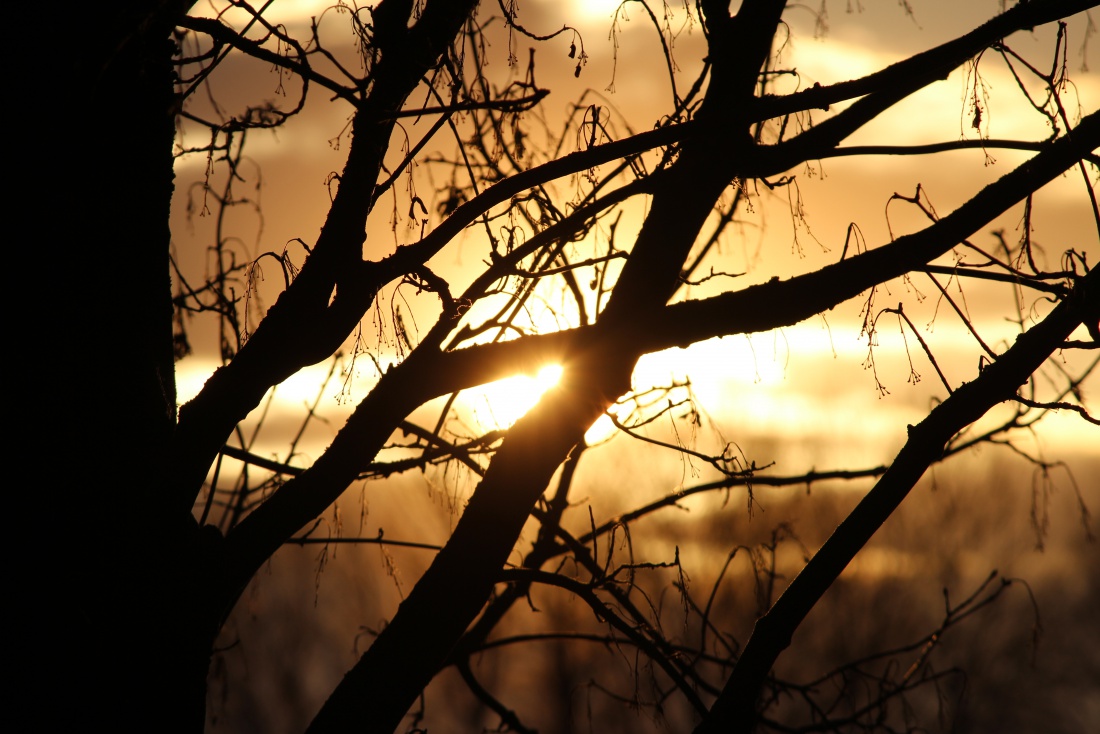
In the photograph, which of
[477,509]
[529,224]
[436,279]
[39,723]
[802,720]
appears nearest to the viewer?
[39,723]

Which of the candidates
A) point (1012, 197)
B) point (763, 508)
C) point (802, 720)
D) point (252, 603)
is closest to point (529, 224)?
point (763, 508)

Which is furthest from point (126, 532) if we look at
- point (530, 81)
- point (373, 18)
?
point (530, 81)

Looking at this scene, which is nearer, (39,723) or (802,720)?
(39,723)

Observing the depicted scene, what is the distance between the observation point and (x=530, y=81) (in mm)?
3207

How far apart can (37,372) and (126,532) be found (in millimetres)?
500

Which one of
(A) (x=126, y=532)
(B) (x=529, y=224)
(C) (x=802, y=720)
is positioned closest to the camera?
(A) (x=126, y=532)

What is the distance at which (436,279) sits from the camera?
2.85 metres

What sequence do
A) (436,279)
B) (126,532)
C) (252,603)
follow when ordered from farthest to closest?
1. (252,603)
2. (436,279)
3. (126,532)

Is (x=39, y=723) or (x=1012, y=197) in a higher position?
(x=1012, y=197)

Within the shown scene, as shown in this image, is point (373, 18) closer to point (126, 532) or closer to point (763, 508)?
point (126, 532)

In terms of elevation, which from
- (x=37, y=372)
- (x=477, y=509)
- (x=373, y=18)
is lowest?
(x=37, y=372)

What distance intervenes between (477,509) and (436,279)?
0.81 meters

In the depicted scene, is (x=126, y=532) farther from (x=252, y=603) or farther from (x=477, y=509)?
(x=252, y=603)

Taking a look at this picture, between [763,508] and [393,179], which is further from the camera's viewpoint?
[763,508]
